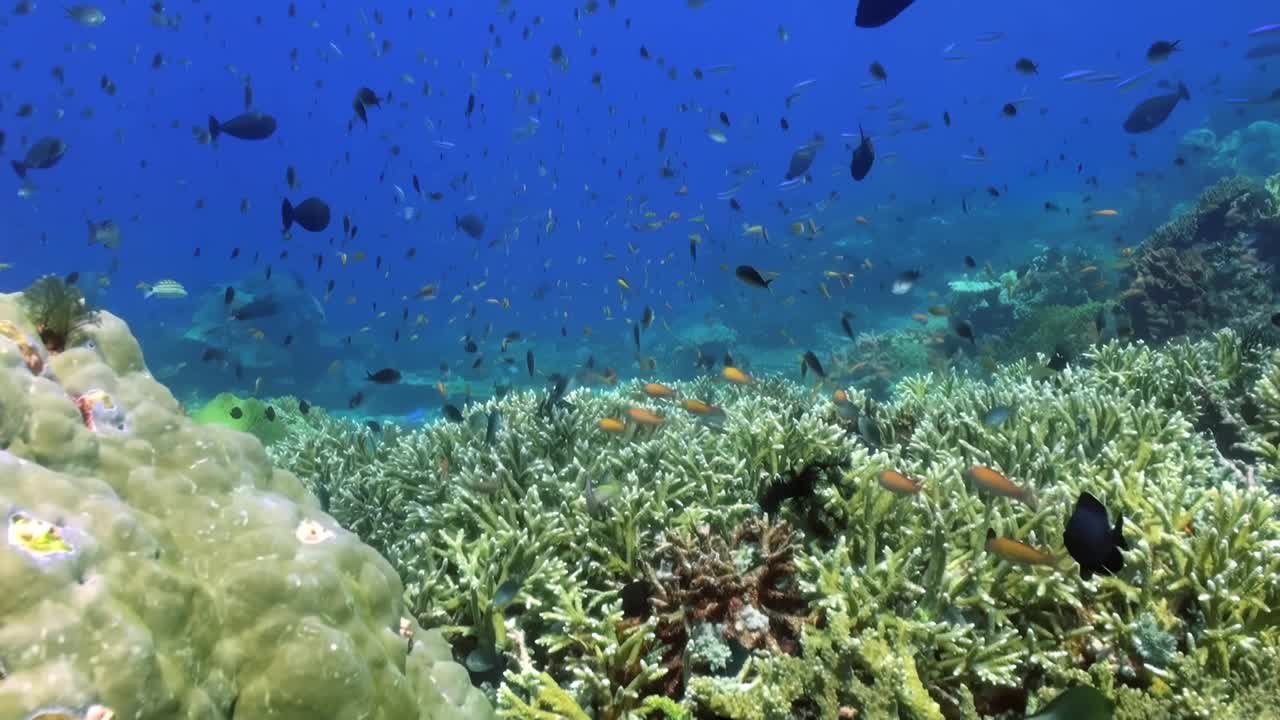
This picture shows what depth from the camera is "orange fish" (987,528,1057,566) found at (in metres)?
3.56

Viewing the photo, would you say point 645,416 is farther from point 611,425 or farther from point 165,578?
point 165,578

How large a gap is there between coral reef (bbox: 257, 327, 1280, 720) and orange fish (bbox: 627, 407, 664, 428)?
63 centimetres

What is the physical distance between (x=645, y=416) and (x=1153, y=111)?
1025 cm

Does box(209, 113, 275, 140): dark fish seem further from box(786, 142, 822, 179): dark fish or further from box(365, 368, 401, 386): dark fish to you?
box(786, 142, 822, 179): dark fish

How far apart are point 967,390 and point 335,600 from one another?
6.86 meters

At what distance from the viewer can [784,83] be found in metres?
160

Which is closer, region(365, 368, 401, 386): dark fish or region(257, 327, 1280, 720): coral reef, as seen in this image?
region(257, 327, 1280, 720): coral reef

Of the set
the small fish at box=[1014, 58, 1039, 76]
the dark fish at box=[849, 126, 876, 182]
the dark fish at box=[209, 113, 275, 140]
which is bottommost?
the dark fish at box=[849, 126, 876, 182]

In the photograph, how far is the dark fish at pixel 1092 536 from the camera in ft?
10.5

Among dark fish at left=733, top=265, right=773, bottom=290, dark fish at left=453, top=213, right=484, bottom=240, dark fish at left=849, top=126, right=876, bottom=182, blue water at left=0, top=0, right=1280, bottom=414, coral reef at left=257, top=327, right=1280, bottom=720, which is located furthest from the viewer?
blue water at left=0, top=0, right=1280, bottom=414

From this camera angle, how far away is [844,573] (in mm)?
3805

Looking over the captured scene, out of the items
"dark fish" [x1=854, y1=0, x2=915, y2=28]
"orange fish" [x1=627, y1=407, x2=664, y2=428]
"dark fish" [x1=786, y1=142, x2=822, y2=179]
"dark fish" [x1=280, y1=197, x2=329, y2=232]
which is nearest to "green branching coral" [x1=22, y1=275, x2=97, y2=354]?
"orange fish" [x1=627, y1=407, x2=664, y2=428]

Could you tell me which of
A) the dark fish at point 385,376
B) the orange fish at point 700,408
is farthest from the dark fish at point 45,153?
the orange fish at point 700,408

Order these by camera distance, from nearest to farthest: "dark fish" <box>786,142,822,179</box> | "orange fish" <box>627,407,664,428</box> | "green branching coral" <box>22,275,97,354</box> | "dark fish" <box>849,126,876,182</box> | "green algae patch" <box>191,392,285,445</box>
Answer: "green branching coral" <box>22,275,97,354</box>, "orange fish" <box>627,407,664,428</box>, "dark fish" <box>849,126,876,182</box>, "green algae patch" <box>191,392,285,445</box>, "dark fish" <box>786,142,822,179</box>
